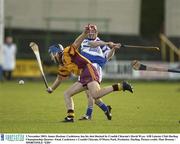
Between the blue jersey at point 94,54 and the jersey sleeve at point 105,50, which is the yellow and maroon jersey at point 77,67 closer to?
the blue jersey at point 94,54

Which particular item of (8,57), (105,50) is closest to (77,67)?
(105,50)

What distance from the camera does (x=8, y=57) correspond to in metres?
38.6

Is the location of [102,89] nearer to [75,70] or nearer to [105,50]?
[75,70]

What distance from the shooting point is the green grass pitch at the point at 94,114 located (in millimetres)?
16328

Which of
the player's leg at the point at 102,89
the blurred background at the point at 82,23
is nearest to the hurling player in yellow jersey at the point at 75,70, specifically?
the player's leg at the point at 102,89

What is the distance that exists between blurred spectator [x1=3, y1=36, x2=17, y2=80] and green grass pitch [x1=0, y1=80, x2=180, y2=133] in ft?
27.5

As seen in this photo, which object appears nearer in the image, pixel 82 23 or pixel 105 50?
pixel 105 50

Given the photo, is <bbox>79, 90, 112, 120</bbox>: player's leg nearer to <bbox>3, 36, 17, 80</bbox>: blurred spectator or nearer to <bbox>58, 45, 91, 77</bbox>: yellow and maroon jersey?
<bbox>58, 45, 91, 77</bbox>: yellow and maroon jersey

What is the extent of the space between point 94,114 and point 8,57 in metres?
19.2

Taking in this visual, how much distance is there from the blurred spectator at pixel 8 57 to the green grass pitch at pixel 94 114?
8.39 m

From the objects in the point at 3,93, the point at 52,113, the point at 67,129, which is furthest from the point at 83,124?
the point at 3,93

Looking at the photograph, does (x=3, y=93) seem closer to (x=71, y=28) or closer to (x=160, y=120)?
(x=160, y=120)

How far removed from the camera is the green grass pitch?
16.3 meters

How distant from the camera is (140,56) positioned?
4209cm
